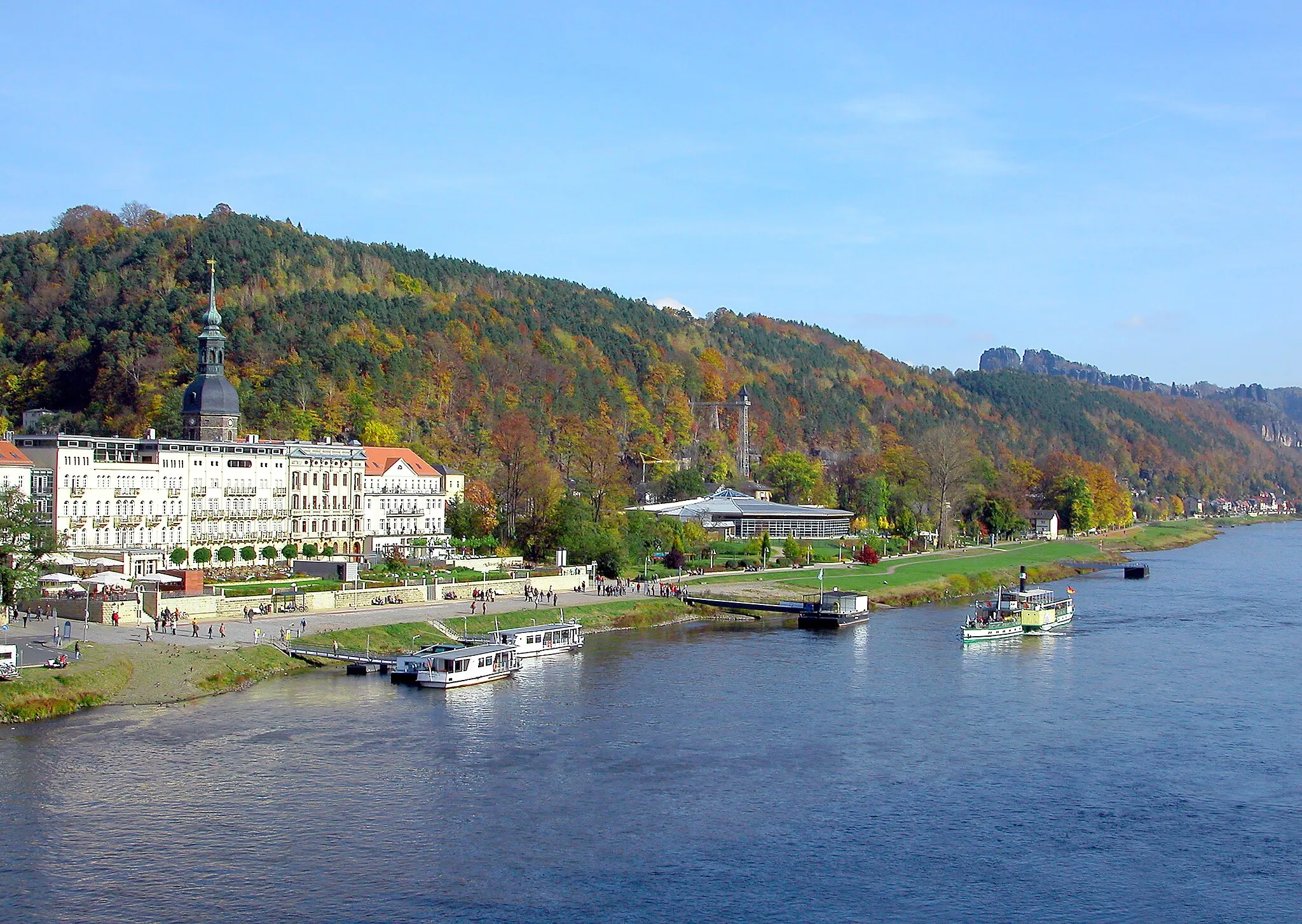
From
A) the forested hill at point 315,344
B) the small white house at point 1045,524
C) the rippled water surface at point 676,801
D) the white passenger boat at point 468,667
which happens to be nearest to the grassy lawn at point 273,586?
the white passenger boat at point 468,667

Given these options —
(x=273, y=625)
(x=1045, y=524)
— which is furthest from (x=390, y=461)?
(x=1045, y=524)

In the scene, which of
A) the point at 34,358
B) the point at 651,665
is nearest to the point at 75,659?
the point at 651,665

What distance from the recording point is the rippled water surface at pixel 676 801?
2955cm

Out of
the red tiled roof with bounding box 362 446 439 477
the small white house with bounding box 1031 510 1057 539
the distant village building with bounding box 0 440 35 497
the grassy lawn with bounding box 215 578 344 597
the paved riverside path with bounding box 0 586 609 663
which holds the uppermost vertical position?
the red tiled roof with bounding box 362 446 439 477

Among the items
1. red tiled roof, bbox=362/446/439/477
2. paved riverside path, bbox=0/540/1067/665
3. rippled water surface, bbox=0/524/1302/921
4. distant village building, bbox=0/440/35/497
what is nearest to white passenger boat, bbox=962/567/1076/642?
rippled water surface, bbox=0/524/1302/921

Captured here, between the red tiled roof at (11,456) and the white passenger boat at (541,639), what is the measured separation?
24.4 metres

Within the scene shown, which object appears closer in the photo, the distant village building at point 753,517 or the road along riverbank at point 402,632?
the road along riverbank at point 402,632

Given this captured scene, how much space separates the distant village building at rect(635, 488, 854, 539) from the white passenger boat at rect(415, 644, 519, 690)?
56.0m

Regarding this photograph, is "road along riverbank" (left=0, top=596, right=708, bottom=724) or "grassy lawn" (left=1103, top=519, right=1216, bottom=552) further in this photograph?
"grassy lawn" (left=1103, top=519, right=1216, bottom=552)

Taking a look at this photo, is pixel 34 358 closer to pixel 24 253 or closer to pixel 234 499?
pixel 24 253

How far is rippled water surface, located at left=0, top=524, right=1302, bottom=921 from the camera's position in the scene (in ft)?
96.9

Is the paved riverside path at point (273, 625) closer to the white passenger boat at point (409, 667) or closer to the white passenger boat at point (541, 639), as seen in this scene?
the white passenger boat at point (541, 639)

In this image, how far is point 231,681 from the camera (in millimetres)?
49375

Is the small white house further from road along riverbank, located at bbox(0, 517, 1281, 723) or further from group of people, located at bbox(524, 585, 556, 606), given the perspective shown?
group of people, located at bbox(524, 585, 556, 606)
